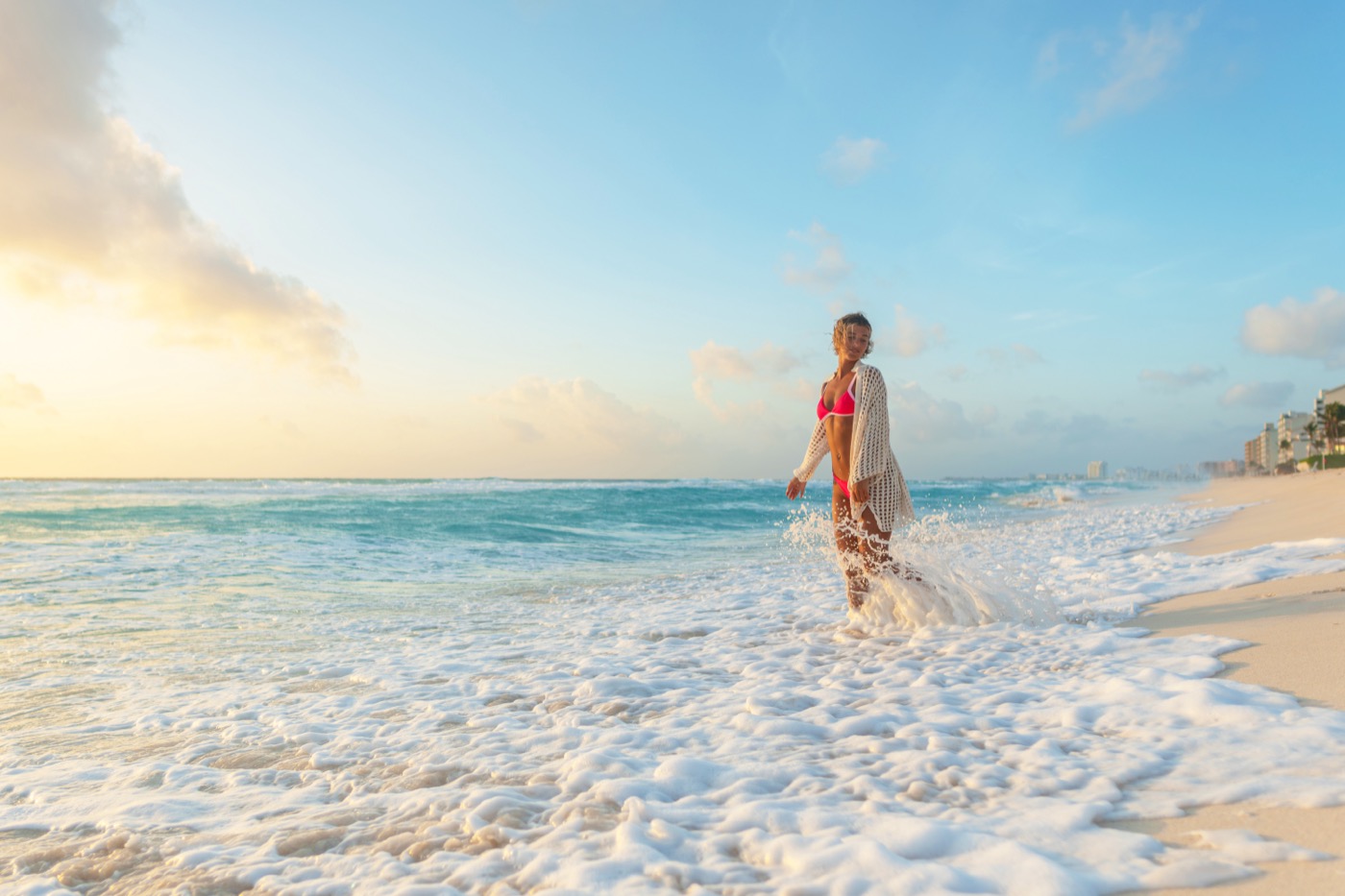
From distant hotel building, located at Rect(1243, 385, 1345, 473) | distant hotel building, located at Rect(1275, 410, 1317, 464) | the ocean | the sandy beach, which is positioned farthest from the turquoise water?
distant hotel building, located at Rect(1275, 410, 1317, 464)

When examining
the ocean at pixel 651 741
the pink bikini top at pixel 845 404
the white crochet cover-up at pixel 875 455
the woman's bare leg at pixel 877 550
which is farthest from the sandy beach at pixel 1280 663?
the pink bikini top at pixel 845 404

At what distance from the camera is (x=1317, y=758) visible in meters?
2.54

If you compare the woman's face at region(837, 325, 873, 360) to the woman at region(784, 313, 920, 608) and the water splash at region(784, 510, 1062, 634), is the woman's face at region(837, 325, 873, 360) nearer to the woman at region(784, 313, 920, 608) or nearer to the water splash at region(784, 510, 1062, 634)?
the woman at region(784, 313, 920, 608)

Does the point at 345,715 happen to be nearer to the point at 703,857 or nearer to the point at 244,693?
the point at 244,693

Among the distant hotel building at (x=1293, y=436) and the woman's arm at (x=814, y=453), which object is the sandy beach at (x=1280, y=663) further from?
the distant hotel building at (x=1293, y=436)

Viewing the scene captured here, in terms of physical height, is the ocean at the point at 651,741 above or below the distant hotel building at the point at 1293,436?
below

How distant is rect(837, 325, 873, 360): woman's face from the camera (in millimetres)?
5449

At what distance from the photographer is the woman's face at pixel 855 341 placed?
17.9 ft

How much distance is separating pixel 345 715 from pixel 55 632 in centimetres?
394

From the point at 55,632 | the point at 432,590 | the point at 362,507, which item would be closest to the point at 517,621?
the point at 432,590

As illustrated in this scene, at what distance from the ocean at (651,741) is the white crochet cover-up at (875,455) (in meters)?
0.39

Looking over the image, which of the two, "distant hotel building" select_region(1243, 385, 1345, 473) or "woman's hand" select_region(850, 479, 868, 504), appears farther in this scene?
"distant hotel building" select_region(1243, 385, 1345, 473)

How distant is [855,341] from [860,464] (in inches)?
34.9

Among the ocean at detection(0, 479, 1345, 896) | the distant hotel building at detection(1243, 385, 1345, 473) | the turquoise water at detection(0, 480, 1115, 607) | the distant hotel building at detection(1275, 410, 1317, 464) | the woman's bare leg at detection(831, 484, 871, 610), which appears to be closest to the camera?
the ocean at detection(0, 479, 1345, 896)
